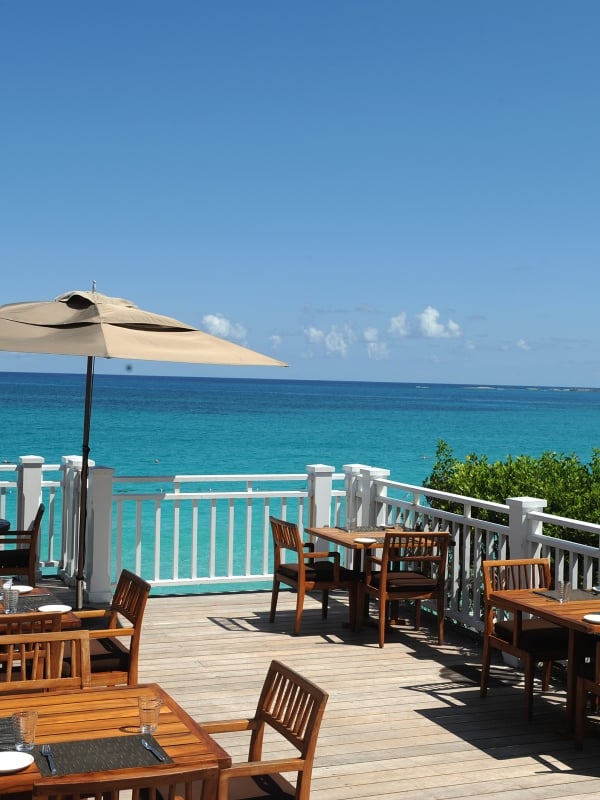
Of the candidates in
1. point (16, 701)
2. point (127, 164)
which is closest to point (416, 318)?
point (127, 164)

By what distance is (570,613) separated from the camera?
510 centimetres

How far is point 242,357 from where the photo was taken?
6.41 m

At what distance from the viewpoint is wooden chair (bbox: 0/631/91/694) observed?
387 cm

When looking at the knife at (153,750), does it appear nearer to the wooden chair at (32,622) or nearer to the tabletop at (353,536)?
the wooden chair at (32,622)

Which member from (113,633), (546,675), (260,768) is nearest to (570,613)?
(546,675)

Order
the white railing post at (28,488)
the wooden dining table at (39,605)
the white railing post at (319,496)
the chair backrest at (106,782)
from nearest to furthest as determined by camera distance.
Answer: the chair backrest at (106,782)
the wooden dining table at (39,605)
the white railing post at (28,488)
the white railing post at (319,496)

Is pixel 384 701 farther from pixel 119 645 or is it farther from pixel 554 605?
pixel 119 645

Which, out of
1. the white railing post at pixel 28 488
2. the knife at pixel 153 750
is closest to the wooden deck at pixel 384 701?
the white railing post at pixel 28 488

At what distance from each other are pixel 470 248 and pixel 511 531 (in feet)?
141

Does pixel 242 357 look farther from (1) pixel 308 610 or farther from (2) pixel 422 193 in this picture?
(2) pixel 422 193

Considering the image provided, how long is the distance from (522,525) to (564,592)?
3.86 ft

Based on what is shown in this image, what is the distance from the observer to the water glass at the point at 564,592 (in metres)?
5.37

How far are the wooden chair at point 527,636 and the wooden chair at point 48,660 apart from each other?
259 centimetres

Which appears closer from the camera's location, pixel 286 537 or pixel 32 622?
pixel 32 622
